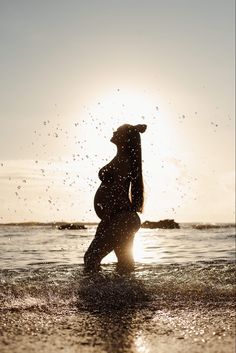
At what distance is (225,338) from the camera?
3.20 m

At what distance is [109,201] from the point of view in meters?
8.85

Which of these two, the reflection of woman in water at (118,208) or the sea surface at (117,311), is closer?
the sea surface at (117,311)

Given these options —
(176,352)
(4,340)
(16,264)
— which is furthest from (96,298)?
(16,264)

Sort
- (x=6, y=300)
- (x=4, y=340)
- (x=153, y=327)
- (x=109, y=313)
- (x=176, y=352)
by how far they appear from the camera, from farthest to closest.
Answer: (x=6, y=300)
(x=109, y=313)
(x=153, y=327)
(x=4, y=340)
(x=176, y=352)

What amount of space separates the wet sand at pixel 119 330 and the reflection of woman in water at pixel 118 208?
4134 millimetres

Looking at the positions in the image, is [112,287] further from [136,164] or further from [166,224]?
[166,224]

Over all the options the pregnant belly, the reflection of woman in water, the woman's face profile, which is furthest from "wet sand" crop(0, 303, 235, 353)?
the woman's face profile

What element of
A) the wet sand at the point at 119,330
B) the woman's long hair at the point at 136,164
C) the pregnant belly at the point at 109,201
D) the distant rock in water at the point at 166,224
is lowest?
the distant rock in water at the point at 166,224

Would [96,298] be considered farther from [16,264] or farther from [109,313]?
[16,264]

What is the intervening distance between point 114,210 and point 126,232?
0.50 metres

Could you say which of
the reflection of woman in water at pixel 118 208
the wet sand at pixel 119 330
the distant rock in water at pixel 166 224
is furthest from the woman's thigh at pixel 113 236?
the distant rock in water at pixel 166 224

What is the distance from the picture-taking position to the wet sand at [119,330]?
9.64ft

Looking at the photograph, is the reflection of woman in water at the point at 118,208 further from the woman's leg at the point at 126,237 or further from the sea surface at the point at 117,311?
the sea surface at the point at 117,311

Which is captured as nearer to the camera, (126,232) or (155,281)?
(155,281)
